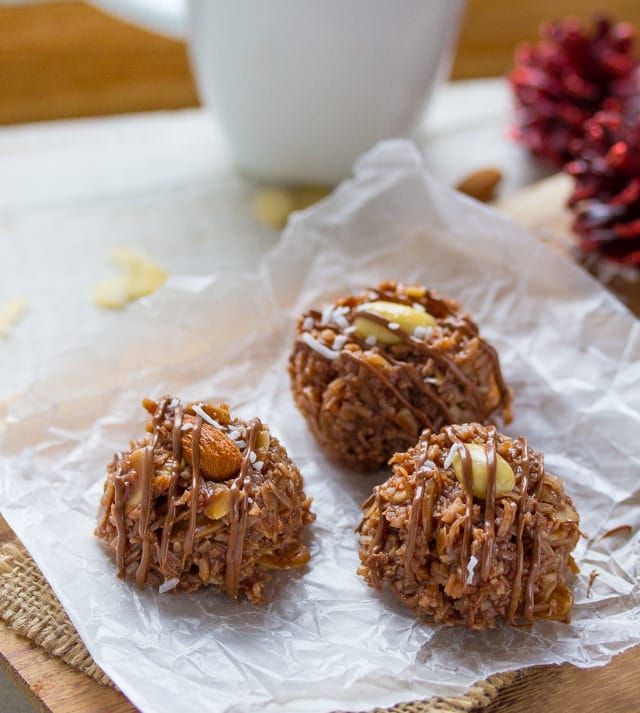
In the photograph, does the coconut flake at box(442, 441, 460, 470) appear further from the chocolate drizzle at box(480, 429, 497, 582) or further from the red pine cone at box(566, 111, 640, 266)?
the red pine cone at box(566, 111, 640, 266)

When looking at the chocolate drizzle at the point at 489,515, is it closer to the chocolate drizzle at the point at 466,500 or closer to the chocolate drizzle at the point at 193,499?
the chocolate drizzle at the point at 466,500

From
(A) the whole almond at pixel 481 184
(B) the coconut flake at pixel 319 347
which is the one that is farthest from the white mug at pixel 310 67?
(B) the coconut flake at pixel 319 347

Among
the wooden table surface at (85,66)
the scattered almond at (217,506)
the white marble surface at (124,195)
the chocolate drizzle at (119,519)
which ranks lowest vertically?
the white marble surface at (124,195)

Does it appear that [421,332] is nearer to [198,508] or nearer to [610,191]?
[198,508]

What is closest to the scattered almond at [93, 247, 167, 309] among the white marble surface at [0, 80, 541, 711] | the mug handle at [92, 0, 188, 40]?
the white marble surface at [0, 80, 541, 711]

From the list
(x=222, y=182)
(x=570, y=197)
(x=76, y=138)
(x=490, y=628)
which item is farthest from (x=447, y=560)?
(x=76, y=138)

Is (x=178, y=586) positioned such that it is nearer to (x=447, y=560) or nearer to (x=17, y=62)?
(x=447, y=560)
